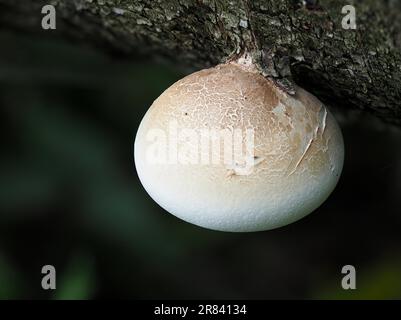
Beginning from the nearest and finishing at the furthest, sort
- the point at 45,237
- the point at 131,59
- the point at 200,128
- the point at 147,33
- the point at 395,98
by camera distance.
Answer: the point at 200,128 → the point at 395,98 → the point at 147,33 → the point at 131,59 → the point at 45,237

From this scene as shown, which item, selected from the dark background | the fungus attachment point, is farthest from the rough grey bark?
Result: the dark background

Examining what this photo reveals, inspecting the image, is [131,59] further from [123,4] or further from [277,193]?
[277,193]

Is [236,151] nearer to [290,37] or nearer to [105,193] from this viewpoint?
[290,37]

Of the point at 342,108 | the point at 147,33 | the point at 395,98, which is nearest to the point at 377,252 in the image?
the point at 342,108

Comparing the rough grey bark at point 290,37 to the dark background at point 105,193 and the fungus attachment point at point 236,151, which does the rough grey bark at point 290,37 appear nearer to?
the fungus attachment point at point 236,151

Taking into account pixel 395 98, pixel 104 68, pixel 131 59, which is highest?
pixel 104 68

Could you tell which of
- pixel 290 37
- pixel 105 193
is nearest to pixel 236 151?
pixel 290 37

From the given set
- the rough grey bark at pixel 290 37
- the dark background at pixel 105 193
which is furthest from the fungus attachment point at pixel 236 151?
the dark background at pixel 105 193
